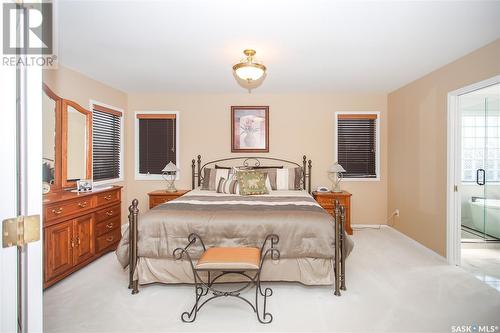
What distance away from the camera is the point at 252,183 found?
388cm

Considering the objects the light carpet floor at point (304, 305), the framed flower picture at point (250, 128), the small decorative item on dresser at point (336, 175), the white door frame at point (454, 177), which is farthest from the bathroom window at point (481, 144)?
the framed flower picture at point (250, 128)

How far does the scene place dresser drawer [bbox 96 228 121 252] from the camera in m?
3.27

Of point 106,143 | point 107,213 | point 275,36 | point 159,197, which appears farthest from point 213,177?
point 275,36

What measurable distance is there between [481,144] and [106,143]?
252 inches

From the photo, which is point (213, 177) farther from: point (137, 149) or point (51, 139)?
point (51, 139)

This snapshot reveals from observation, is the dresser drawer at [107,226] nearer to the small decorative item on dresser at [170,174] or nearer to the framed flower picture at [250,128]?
the small decorative item on dresser at [170,174]

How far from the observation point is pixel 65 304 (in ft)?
7.63

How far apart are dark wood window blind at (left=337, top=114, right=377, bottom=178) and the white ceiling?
1.10 meters

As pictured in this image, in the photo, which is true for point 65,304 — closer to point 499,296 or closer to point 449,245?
point 499,296

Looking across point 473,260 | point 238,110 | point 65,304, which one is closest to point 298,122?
point 238,110

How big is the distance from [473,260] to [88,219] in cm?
483

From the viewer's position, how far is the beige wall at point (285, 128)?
482 cm

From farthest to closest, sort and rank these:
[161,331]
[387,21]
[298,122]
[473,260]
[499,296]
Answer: [298,122], [473,260], [499,296], [387,21], [161,331]

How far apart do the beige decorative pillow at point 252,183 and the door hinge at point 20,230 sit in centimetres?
297
